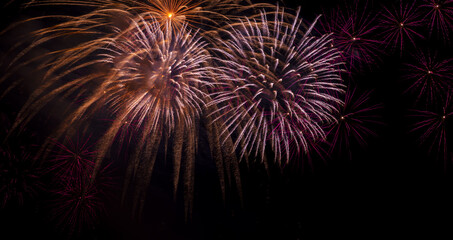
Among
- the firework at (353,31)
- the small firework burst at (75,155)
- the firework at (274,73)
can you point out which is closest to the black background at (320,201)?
the firework at (353,31)

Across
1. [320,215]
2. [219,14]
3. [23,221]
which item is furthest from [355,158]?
[23,221]

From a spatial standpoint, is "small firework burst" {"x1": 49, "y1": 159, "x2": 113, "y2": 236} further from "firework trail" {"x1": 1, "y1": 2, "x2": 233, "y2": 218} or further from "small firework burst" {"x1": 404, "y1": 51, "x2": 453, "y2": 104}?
"small firework burst" {"x1": 404, "y1": 51, "x2": 453, "y2": 104}

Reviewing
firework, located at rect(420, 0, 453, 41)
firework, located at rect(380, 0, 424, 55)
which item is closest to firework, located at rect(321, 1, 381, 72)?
firework, located at rect(380, 0, 424, 55)

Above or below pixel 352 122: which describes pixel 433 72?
above

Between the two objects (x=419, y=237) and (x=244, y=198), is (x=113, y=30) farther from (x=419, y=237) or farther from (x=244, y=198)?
(x=419, y=237)

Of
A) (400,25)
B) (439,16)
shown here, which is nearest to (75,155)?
(400,25)

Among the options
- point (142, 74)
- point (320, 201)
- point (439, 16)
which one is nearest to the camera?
point (142, 74)

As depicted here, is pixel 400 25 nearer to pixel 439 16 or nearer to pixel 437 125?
pixel 439 16

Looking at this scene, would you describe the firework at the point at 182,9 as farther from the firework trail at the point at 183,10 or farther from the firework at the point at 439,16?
the firework at the point at 439,16
